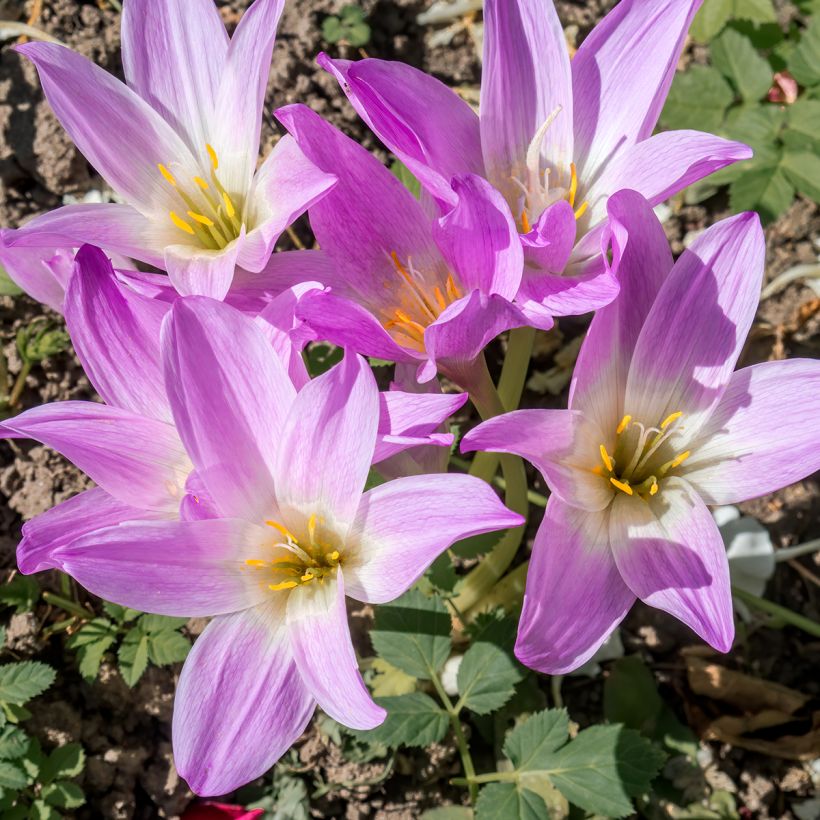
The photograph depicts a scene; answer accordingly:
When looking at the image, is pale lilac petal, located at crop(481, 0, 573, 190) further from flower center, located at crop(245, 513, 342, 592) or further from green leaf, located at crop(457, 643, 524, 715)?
green leaf, located at crop(457, 643, 524, 715)

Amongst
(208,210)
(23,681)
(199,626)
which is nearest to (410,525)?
(208,210)

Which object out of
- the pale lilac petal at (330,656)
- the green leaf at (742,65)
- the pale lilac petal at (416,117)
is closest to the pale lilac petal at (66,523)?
the pale lilac petal at (330,656)

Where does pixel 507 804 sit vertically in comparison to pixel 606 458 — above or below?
below

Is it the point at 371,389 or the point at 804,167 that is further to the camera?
the point at 804,167

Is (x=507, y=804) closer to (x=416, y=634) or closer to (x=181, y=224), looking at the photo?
(x=416, y=634)

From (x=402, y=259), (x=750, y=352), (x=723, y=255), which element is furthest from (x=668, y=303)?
(x=750, y=352)

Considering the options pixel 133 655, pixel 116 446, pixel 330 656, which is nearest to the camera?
pixel 330 656

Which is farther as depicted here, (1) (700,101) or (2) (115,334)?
(1) (700,101)

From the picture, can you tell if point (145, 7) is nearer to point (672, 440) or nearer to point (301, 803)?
point (672, 440)
